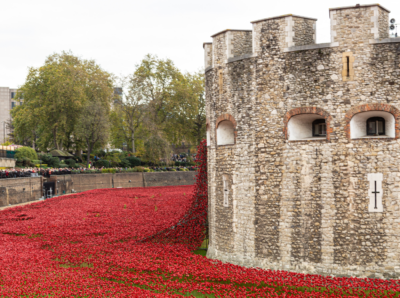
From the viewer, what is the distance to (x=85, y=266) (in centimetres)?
1273

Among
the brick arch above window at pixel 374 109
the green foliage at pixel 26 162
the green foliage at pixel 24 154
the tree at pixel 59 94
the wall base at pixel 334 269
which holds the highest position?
the tree at pixel 59 94

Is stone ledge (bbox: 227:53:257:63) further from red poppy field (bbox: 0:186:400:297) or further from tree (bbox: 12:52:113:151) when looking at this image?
tree (bbox: 12:52:113:151)

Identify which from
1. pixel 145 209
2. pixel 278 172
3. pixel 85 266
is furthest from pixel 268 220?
pixel 145 209

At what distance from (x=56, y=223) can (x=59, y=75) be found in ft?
98.5

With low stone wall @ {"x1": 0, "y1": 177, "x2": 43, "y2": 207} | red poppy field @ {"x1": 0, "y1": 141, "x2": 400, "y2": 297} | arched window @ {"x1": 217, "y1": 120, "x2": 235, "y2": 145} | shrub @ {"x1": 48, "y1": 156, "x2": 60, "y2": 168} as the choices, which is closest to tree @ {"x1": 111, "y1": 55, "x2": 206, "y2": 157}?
shrub @ {"x1": 48, "y1": 156, "x2": 60, "y2": 168}

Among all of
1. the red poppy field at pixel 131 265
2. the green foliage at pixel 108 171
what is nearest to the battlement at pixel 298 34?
the red poppy field at pixel 131 265

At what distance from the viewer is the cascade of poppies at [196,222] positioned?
619 inches

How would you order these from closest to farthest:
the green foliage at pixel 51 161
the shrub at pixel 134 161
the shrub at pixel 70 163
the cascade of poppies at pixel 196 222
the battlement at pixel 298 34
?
the battlement at pixel 298 34
the cascade of poppies at pixel 196 222
the green foliage at pixel 51 161
the shrub at pixel 70 163
the shrub at pixel 134 161

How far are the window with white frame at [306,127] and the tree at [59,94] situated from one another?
3816 cm

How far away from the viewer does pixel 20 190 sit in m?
28.3

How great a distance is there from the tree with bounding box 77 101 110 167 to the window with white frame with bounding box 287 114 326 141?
37.2 meters

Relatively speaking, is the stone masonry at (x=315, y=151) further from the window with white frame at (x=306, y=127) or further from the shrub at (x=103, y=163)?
→ the shrub at (x=103, y=163)

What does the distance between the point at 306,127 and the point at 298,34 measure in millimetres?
2689

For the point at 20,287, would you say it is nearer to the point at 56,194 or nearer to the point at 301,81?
the point at 301,81
